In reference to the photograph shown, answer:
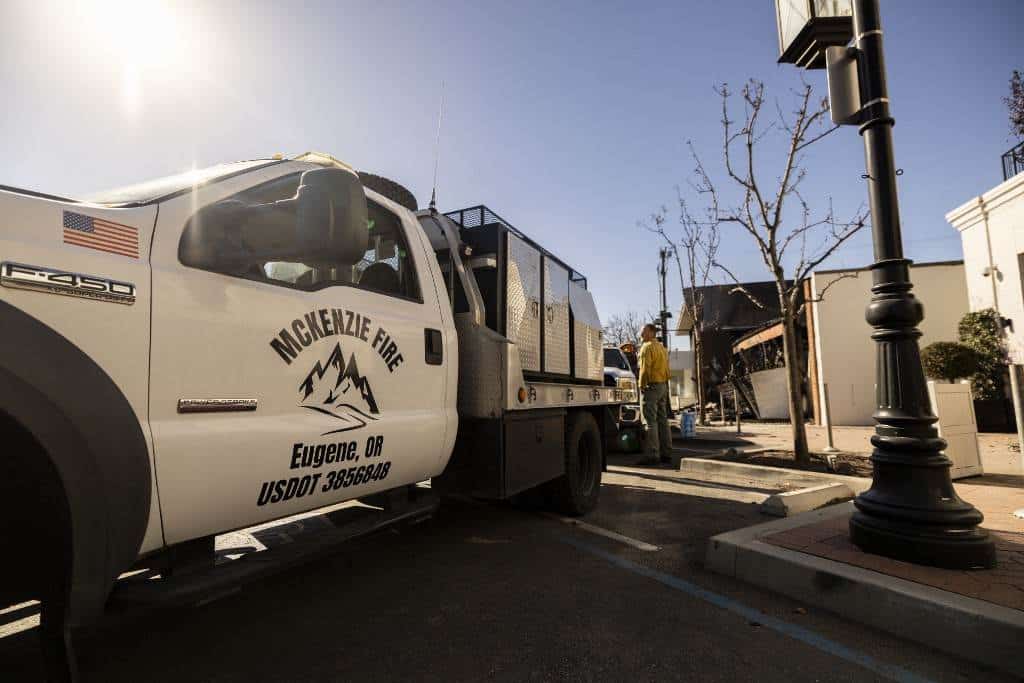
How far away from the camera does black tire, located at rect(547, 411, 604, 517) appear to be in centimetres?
500

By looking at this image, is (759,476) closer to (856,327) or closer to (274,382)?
(274,382)

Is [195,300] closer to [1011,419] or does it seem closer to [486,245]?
[486,245]

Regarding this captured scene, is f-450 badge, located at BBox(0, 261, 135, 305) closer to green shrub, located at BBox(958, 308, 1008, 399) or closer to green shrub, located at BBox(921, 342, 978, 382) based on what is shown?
green shrub, located at BBox(921, 342, 978, 382)

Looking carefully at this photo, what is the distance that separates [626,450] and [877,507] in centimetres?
687

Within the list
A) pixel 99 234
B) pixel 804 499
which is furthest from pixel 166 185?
pixel 804 499

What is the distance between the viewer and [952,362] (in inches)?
516

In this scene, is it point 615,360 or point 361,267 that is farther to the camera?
point 615,360

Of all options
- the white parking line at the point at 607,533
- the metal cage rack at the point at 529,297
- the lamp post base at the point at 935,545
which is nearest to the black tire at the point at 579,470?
the white parking line at the point at 607,533

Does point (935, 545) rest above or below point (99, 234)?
below

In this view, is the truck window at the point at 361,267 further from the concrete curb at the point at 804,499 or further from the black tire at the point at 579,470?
the concrete curb at the point at 804,499

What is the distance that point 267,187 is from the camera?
2568 millimetres

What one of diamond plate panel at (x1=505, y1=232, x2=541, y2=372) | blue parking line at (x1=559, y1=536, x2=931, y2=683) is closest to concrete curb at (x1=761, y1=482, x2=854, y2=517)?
blue parking line at (x1=559, y1=536, x2=931, y2=683)

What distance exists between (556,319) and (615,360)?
26.2ft

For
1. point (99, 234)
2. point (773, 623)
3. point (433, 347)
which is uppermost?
point (99, 234)
